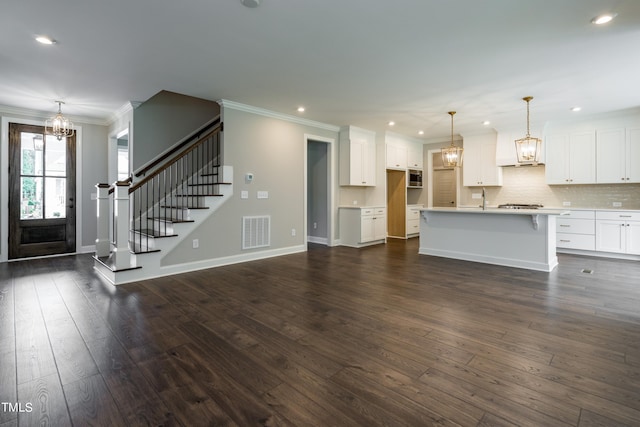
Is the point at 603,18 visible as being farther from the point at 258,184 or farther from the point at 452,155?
the point at 258,184

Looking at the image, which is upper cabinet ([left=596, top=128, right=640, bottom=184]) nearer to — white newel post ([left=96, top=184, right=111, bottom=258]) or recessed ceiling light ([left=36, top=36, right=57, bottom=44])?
recessed ceiling light ([left=36, top=36, right=57, bottom=44])

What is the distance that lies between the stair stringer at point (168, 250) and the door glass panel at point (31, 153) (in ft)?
9.17

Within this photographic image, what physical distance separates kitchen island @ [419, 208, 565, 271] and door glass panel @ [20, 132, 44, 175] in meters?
7.33

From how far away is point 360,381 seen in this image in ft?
6.44

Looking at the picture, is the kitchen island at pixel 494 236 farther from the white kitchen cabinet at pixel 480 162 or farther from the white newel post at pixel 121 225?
the white newel post at pixel 121 225

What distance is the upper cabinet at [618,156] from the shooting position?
578 centimetres

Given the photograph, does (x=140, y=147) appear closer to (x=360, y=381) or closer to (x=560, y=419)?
(x=360, y=381)

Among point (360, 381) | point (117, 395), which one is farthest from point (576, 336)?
point (117, 395)

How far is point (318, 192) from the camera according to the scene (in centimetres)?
754

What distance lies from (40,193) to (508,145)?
9.58 m

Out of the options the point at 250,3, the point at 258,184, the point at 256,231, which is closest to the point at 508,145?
the point at 258,184

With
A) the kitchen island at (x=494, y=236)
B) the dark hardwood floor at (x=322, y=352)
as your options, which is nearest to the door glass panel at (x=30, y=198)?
the dark hardwood floor at (x=322, y=352)

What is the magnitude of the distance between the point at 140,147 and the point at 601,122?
28.2 feet

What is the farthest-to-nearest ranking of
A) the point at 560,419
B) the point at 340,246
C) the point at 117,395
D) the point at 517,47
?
the point at 340,246 → the point at 517,47 → the point at 117,395 → the point at 560,419
